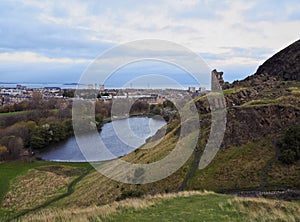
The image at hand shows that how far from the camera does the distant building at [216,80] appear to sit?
38.9 m

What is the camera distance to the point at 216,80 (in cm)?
4000

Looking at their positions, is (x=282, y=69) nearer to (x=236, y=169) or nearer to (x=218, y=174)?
(x=236, y=169)

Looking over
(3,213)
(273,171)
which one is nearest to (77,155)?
(3,213)

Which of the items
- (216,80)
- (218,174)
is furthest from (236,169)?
(216,80)

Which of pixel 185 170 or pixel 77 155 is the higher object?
pixel 185 170

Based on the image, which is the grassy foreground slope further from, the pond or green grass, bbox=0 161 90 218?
the pond

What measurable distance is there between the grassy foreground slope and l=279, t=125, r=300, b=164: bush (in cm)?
956

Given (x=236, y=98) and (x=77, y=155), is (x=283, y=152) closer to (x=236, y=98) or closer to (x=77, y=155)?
(x=236, y=98)

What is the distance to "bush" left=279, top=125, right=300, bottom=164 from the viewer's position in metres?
18.4

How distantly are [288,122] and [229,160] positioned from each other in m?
5.89

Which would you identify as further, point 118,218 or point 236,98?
point 236,98

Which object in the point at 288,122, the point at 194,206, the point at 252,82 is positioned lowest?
the point at 194,206

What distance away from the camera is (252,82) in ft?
123

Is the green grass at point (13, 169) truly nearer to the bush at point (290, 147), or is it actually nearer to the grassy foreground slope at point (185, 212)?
the grassy foreground slope at point (185, 212)
